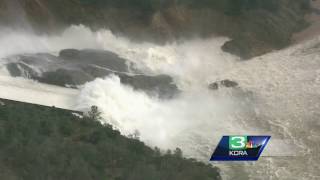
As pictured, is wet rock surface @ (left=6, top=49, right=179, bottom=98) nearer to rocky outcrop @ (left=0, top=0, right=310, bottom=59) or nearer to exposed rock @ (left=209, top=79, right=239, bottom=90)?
exposed rock @ (left=209, top=79, right=239, bottom=90)

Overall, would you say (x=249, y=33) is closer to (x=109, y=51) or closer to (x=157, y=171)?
(x=109, y=51)

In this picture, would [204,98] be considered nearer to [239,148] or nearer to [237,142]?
[237,142]

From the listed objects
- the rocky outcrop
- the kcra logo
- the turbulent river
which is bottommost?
the kcra logo

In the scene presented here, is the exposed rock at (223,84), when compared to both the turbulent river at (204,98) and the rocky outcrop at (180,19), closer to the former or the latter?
the turbulent river at (204,98)

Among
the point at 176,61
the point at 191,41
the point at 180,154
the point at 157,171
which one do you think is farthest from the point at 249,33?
the point at 157,171

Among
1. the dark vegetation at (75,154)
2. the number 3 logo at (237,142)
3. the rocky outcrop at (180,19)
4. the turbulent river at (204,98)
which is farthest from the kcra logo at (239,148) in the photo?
the rocky outcrop at (180,19)

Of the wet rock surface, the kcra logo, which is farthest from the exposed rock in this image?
the kcra logo
